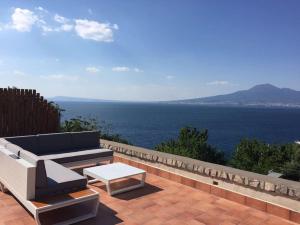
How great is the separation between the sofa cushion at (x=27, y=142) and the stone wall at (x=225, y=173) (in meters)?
1.95

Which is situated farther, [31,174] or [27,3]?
[27,3]

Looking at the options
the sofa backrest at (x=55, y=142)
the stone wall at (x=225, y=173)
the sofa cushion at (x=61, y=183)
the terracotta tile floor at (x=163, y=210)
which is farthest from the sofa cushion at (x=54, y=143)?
the sofa cushion at (x=61, y=183)

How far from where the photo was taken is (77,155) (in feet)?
19.2

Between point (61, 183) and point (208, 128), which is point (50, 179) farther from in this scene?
point (208, 128)

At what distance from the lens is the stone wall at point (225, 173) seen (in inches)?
167

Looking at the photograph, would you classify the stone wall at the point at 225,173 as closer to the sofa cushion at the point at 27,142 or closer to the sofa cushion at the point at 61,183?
the sofa cushion at the point at 27,142

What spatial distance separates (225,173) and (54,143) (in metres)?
3.62

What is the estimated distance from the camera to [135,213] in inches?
169

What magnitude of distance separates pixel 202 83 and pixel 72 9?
5275 cm

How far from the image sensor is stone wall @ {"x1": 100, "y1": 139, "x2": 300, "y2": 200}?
13.9 ft

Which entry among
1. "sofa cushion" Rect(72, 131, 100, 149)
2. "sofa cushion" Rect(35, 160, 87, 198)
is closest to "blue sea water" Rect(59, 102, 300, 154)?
"sofa cushion" Rect(72, 131, 100, 149)

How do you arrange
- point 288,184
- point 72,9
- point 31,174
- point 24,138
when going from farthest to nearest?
point 72,9 < point 24,138 < point 288,184 < point 31,174

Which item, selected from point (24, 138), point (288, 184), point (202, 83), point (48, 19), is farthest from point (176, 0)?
point (202, 83)

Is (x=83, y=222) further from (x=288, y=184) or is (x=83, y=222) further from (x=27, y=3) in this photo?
(x=27, y=3)
